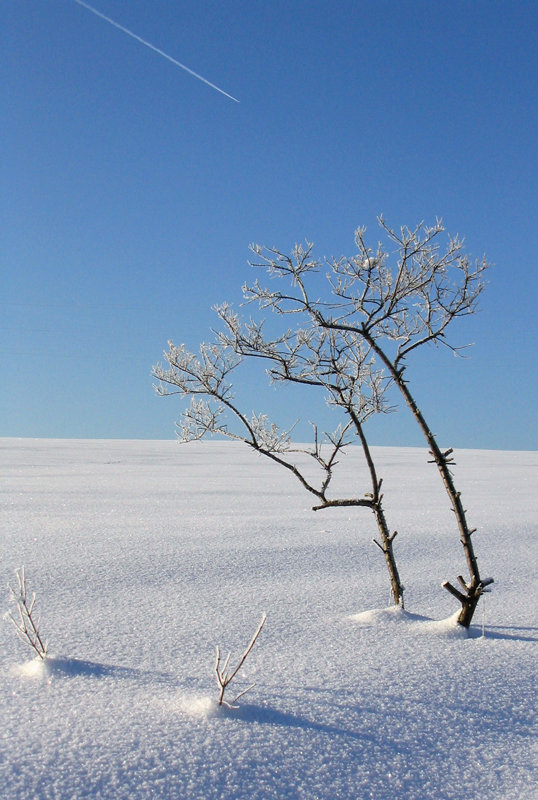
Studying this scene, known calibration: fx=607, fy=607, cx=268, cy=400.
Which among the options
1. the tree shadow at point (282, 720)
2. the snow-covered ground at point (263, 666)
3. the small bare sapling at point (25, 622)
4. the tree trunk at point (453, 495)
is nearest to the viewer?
the snow-covered ground at point (263, 666)

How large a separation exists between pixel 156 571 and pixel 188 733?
2.99 meters

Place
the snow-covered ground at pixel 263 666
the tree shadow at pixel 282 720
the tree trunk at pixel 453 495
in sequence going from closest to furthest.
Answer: the snow-covered ground at pixel 263 666
the tree shadow at pixel 282 720
the tree trunk at pixel 453 495

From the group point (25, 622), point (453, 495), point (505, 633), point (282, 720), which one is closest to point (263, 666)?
point (282, 720)

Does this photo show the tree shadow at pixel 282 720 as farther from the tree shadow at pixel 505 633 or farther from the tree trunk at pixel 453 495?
the tree shadow at pixel 505 633

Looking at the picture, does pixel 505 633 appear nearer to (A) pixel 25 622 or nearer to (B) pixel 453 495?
(B) pixel 453 495

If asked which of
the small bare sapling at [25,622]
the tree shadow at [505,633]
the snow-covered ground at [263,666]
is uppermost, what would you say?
the small bare sapling at [25,622]

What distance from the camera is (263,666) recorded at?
2.98m

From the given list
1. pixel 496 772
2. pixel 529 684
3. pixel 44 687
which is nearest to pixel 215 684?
pixel 44 687

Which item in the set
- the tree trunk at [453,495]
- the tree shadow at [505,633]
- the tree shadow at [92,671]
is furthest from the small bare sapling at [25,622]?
the tree shadow at [505,633]

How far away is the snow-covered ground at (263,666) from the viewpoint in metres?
1.98

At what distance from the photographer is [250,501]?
9.61 meters

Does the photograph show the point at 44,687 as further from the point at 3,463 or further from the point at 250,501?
the point at 3,463

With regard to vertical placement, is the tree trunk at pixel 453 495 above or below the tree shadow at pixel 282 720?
above

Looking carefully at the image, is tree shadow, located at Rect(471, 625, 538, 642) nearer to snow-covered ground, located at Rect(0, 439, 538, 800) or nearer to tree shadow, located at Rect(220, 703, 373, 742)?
snow-covered ground, located at Rect(0, 439, 538, 800)
